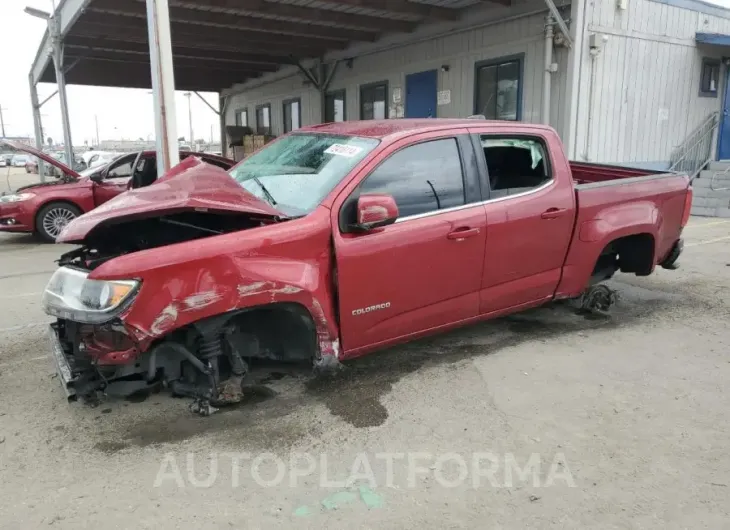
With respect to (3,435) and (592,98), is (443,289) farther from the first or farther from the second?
(592,98)

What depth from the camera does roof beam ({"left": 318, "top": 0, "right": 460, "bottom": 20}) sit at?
1135cm

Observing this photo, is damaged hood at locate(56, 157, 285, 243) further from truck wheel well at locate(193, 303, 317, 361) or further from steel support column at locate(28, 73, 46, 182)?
steel support column at locate(28, 73, 46, 182)

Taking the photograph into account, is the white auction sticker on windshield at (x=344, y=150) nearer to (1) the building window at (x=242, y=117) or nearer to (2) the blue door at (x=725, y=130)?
(2) the blue door at (x=725, y=130)

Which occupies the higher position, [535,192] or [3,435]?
[535,192]

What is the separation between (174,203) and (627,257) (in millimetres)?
4186

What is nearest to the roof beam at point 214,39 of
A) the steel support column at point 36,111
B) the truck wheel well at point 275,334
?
the steel support column at point 36,111

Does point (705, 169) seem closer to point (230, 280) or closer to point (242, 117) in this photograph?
point (230, 280)

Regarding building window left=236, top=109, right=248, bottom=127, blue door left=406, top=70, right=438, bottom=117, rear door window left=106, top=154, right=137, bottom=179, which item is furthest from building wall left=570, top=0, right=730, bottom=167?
building window left=236, top=109, right=248, bottom=127

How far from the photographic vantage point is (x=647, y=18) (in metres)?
11.4

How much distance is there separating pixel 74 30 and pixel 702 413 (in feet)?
49.5

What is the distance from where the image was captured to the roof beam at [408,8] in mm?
11352

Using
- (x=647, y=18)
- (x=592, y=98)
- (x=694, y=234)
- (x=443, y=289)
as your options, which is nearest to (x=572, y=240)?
(x=443, y=289)

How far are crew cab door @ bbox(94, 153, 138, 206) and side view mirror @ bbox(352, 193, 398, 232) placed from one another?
A: 7749mm

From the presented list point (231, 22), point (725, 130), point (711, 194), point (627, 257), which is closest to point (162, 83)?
point (627, 257)
